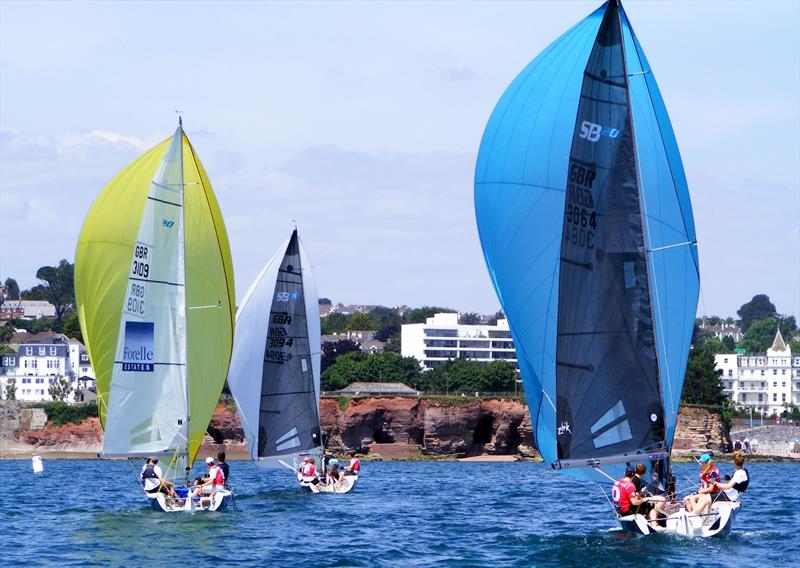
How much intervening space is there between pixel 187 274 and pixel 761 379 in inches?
5636

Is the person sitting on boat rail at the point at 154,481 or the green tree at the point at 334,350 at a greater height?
the green tree at the point at 334,350

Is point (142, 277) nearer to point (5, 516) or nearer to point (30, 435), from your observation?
point (5, 516)

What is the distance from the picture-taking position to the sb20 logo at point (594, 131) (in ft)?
80.5

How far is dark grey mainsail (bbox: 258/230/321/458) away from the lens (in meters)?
44.6

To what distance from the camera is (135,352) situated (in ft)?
106

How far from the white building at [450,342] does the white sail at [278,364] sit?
119m

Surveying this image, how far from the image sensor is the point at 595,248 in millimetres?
25016

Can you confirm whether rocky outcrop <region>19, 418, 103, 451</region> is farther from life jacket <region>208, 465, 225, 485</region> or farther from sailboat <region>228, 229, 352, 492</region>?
life jacket <region>208, 465, 225, 485</region>

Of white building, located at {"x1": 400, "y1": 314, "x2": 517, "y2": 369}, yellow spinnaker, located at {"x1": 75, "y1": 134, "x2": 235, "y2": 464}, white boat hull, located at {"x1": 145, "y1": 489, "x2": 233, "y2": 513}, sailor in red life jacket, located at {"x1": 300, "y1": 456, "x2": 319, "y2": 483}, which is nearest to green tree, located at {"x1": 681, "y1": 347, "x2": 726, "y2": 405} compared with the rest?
white building, located at {"x1": 400, "y1": 314, "x2": 517, "y2": 369}

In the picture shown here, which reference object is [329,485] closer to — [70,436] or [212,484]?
[212,484]

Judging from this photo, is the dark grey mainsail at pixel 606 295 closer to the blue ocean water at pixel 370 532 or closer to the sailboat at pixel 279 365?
the blue ocean water at pixel 370 532

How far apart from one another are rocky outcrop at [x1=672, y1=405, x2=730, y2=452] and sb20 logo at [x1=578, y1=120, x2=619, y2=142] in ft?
245

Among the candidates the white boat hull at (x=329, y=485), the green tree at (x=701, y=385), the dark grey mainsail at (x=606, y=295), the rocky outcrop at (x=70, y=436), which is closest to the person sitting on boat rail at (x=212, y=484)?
the dark grey mainsail at (x=606, y=295)

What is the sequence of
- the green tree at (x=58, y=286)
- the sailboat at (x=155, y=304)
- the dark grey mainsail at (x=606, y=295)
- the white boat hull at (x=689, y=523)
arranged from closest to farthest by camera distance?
1. the dark grey mainsail at (x=606, y=295)
2. the white boat hull at (x=689, y=523)
3. the sailboat at (x=155, y=304)
4. the green tree at (x=58, y=286)
